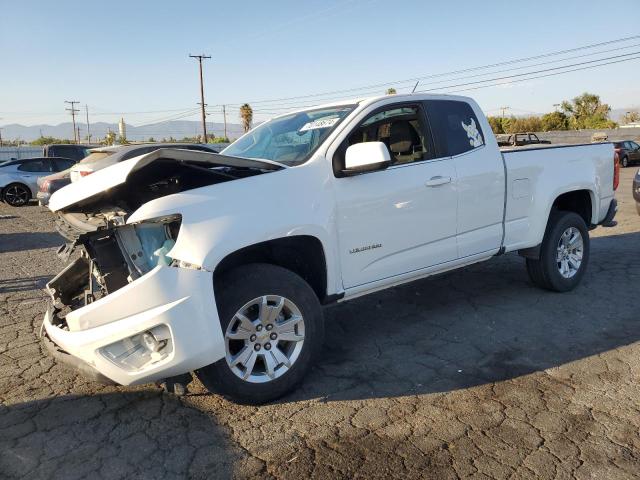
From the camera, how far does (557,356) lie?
13.3 feet

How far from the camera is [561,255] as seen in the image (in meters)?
5.58

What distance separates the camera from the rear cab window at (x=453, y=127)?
4.50 m

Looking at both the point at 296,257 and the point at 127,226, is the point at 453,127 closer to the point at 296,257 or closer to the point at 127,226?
the point at 296,257

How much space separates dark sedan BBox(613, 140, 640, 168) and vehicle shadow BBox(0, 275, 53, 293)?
90.7 feet

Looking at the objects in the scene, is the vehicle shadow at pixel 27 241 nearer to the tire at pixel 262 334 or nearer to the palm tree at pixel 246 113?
the tire at pixel 262 334

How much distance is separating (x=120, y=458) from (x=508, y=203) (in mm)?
3811

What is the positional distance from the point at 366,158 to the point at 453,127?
1.44m

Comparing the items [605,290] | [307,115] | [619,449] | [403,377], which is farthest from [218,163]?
[605,290]

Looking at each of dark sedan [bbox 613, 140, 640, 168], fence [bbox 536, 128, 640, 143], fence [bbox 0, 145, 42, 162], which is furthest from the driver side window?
fence [bbox 0, 145, 42, 162]

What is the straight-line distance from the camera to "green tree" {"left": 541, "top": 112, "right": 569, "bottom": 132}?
200ft

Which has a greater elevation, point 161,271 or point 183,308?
point 161,271

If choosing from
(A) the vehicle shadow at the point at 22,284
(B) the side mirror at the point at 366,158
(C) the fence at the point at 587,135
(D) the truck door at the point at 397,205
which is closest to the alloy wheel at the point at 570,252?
(D) the truck door at the point at 397,205

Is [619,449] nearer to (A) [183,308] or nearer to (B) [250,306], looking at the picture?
(B) [250,306]

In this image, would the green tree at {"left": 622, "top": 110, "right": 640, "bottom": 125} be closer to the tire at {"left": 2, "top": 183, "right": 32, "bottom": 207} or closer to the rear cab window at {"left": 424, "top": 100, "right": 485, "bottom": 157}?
the tire at {"left": 2, "top": 183, "right": 32, "bottom": 207}
